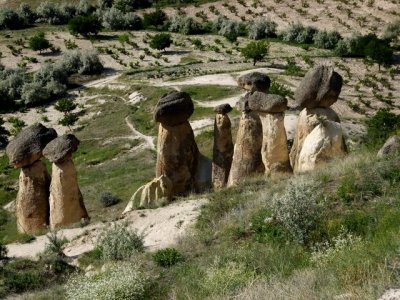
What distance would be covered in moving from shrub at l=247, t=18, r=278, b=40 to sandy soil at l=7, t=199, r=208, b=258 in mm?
46573

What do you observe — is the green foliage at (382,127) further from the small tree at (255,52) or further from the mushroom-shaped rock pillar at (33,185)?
the small tree at (255,52)

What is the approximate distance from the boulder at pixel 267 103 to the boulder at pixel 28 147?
278 inches

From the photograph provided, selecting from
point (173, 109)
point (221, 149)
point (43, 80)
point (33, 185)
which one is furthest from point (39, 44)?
point (221, 149)

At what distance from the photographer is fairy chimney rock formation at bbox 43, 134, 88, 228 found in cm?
1833

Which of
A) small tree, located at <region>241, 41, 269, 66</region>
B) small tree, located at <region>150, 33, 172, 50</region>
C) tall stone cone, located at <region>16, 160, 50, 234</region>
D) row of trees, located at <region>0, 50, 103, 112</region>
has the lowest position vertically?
row of trees, located at <region>0, 50, 103, 112</region>

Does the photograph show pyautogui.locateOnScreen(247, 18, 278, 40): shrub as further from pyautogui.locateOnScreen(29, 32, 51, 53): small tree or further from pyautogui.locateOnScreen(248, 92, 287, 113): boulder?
pyautogui.locateOnScreen(248, 92, 287, 113): boulder

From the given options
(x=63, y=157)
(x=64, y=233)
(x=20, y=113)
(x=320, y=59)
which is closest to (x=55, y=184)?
(x=63, y=157)

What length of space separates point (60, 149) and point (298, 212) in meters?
10.6

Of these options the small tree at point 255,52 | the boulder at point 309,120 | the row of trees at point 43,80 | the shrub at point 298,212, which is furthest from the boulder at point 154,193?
the row of trees at point 43,80

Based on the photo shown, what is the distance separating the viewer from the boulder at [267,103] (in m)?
17.2

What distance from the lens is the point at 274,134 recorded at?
56.7ft

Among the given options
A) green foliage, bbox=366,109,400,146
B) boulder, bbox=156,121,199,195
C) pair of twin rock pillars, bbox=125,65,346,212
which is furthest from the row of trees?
pair of twin rock pillars, bbox=125,65,346,212

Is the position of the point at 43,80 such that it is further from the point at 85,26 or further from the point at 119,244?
→ the point at 119,244

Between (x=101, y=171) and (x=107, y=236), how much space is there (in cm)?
1802
